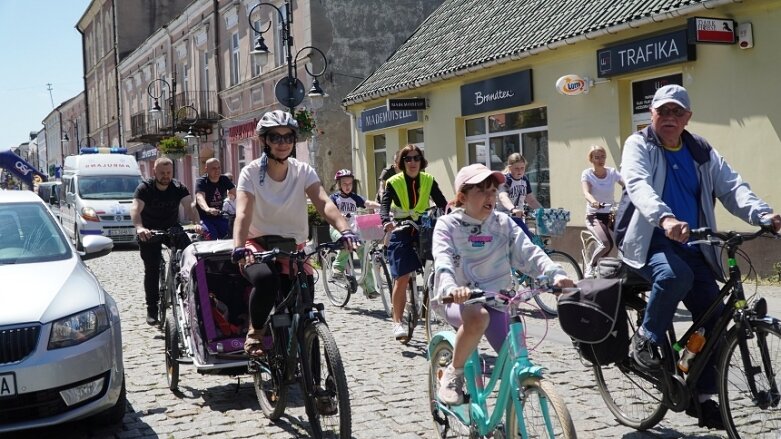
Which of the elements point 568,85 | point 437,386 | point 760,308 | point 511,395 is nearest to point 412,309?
point 437,386

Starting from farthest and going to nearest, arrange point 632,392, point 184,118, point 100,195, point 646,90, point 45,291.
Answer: point 184,118 < point 100,195 < point 646,90 < point 45,291 < point 632,392

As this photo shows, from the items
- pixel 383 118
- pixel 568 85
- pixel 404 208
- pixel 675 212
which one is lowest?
pixel 675 212

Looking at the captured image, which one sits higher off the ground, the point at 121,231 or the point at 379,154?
the point at 379,154

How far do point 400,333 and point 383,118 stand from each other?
1382 cm

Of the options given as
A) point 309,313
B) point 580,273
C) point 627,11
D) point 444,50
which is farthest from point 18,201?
point 444,50

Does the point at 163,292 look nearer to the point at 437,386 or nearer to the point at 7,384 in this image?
the point at 7,384

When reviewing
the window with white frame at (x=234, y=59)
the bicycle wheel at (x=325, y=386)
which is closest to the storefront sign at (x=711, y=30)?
the bicycle wheel at (x=325, y=386)

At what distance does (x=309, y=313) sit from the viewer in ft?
15.9

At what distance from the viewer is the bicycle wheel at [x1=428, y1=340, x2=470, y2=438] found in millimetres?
4328

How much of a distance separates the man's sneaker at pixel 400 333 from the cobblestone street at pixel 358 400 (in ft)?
0.27

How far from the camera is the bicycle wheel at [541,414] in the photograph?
3295 millimetres

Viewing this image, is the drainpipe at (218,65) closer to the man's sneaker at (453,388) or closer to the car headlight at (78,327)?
the car headlight at (78,327)

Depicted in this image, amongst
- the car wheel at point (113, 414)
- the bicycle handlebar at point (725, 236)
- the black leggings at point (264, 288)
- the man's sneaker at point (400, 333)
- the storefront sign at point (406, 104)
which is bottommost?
the car wheel at point (113, 414)

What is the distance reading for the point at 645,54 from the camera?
40.8 ft
